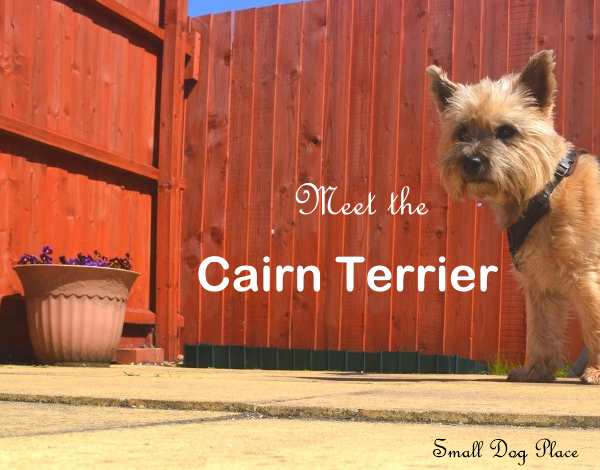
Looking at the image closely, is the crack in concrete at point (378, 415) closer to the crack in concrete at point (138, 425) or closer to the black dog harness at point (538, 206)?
the crack in concrete at point (138, 425)

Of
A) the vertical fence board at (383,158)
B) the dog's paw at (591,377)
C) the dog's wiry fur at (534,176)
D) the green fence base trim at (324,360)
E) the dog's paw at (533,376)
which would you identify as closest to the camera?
the dog's paw at (591,377)

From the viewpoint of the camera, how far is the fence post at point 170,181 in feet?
25.8

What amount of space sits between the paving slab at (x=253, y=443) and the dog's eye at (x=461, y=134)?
7.23ft

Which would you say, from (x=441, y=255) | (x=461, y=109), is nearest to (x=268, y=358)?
(x=441, y=255)

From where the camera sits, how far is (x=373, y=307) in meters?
7.43

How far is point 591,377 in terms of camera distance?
416 cm

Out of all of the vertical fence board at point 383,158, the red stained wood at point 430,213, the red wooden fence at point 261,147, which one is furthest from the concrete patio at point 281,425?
the vertical fence board at point 383,158

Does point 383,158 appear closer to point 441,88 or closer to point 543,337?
point 441,88

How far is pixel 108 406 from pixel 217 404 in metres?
0.36

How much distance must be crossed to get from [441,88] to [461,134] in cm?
31

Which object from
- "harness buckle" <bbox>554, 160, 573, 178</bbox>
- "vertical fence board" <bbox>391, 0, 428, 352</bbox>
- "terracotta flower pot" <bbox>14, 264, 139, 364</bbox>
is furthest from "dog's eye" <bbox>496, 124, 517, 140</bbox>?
"terracotta flower pot" <bbox>14, 264, 139, 364</bbox>

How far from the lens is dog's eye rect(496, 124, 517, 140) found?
4285mm

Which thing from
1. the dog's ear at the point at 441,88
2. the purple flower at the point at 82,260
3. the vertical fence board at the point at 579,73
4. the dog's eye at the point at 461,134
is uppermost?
the vertical fence board at the point at 579,73

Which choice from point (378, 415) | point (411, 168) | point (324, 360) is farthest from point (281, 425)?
point (411, 168)
